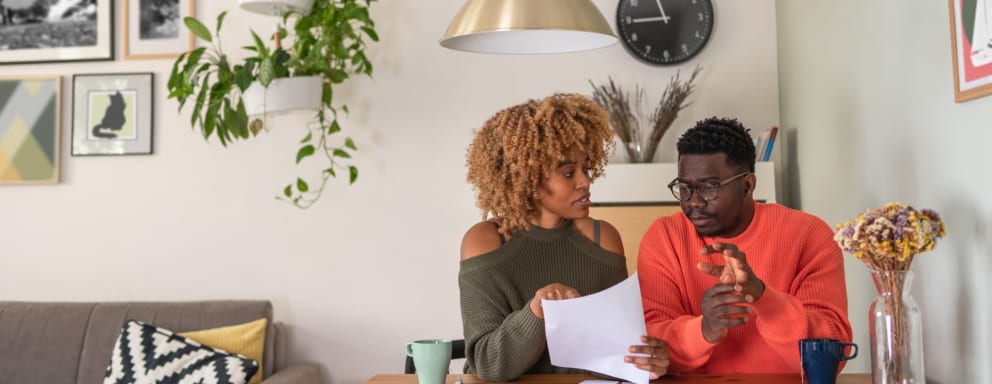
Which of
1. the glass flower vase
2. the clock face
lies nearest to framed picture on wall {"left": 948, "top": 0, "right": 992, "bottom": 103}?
the glass flower vase

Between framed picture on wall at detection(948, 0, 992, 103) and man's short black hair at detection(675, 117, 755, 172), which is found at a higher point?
framed picture on wall at detection(948, 0, 992, 103)

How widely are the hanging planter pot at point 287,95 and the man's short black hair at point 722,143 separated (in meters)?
1.71

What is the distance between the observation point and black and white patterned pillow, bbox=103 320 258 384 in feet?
9.84

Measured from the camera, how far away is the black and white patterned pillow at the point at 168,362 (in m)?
3.00

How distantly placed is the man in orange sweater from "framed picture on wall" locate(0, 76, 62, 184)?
2.67 metres

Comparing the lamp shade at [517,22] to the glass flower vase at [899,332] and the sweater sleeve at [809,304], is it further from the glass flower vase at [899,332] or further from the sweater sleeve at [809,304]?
the glass flower vase at [899,332]

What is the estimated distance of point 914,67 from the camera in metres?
1.86

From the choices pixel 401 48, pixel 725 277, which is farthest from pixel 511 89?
pixel 725 277

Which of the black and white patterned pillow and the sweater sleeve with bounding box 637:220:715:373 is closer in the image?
the sweater sleeve with bounding box 637:220:715:373

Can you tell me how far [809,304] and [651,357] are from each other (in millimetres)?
355

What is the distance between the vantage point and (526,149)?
6.11 ft

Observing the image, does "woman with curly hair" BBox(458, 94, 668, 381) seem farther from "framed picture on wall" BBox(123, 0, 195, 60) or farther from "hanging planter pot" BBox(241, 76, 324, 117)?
"framed picture on wall" BBox(123, 0, 195, 60)

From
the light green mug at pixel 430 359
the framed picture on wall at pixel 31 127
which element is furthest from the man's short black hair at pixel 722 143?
the framed picture on wall at pixel 31 127

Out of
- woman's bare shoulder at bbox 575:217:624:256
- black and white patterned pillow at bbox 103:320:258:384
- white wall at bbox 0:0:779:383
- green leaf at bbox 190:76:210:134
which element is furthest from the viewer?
white wall at bbox 0:0:779:383
